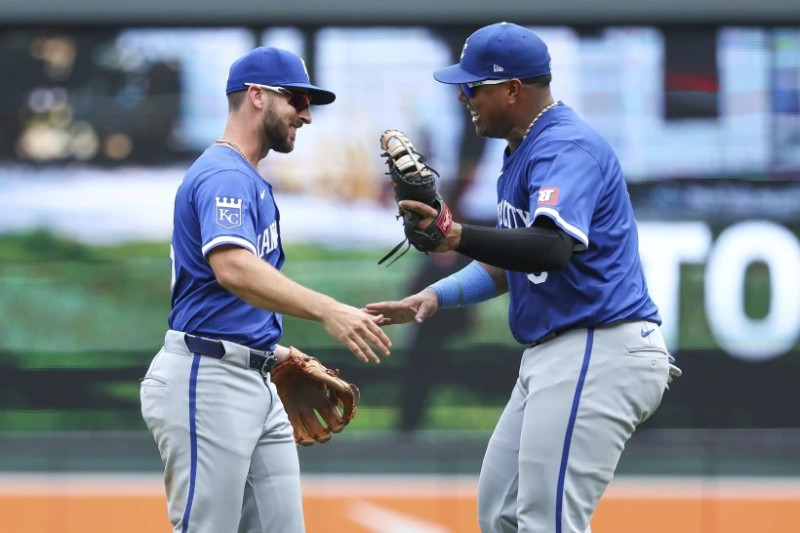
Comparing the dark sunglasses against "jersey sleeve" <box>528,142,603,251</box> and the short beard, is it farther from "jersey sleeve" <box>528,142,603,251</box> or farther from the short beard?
"jersey sleeve" <box>528,142,603,251</box>

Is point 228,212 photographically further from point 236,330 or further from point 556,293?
point 556,293

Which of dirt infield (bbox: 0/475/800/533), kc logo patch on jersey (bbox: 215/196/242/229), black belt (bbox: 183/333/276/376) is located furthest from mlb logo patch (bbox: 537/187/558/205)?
dirt infield (bbox: 0/475/800/533)

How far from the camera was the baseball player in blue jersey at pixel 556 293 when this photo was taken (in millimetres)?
3150

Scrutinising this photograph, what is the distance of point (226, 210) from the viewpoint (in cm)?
321

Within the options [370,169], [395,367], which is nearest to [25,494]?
[395,367]

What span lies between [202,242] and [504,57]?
0.97m

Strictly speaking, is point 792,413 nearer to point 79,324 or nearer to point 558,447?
point 558,447

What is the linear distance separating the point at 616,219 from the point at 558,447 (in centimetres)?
63

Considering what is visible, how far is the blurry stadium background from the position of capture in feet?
16.9

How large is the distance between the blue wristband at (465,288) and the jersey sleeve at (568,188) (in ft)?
1.95

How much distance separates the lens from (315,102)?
366 cm

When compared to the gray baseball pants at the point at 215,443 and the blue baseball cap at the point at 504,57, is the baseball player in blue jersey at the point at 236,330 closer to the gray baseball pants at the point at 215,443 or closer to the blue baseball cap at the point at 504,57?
the gray baseball pants at the point at 215,443

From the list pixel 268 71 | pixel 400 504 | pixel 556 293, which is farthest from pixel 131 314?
pixel 556 293

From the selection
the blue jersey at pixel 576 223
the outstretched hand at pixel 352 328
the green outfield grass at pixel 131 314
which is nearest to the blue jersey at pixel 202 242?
the outstretched hand at pixel 352 328
